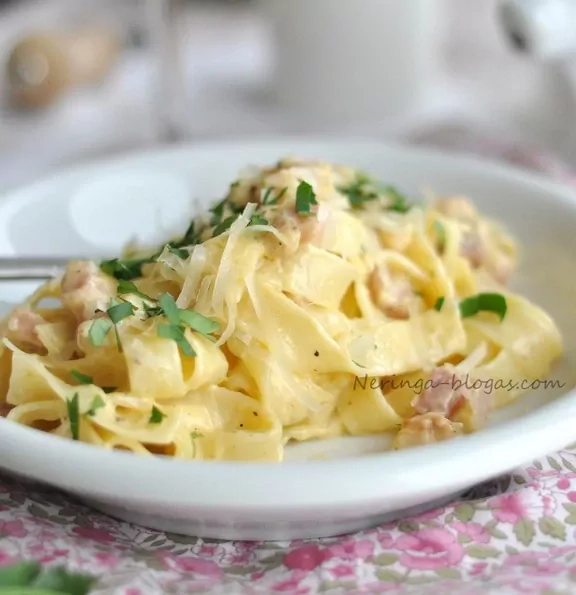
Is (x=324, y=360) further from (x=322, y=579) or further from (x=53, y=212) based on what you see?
(x=53, y=212)

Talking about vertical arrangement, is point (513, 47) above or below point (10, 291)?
above

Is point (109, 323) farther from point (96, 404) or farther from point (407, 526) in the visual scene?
point (407, 526)

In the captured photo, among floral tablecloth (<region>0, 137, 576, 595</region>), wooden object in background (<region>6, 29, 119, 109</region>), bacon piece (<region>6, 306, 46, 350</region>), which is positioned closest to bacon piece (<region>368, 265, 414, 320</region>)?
floral tablecloth (<region>0, 137, 576, 595</region>)

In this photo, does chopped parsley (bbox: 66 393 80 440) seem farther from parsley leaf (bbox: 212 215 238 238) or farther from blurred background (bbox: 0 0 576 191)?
blurred background (bbox: 0 0 576 191)

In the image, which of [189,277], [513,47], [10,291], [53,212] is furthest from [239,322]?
[513,47]

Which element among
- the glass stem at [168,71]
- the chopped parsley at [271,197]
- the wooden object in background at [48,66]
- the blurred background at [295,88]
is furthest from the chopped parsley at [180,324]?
the wooden object in background at [48,66]

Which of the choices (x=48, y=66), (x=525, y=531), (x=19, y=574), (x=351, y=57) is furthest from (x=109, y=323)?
(x=48, y=66)
